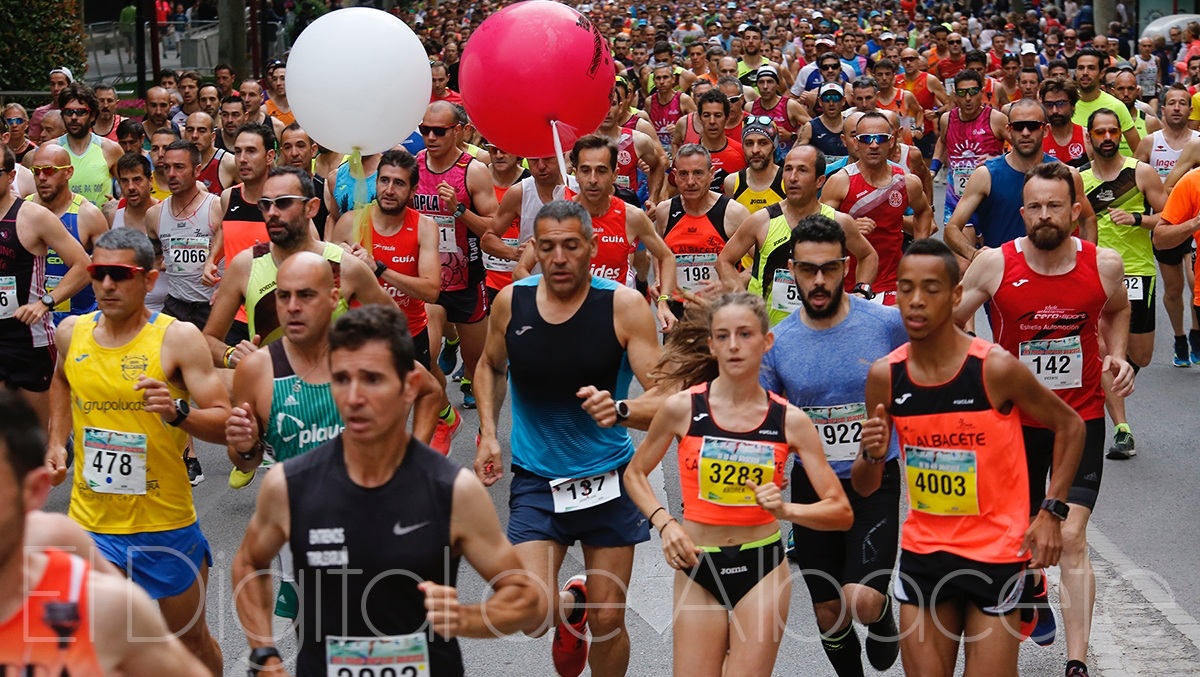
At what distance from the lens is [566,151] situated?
9531 mm

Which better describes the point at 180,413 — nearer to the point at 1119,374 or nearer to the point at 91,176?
the point at 1119,374

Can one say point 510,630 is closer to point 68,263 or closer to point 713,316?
point 713,316

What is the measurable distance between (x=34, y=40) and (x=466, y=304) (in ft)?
50.3

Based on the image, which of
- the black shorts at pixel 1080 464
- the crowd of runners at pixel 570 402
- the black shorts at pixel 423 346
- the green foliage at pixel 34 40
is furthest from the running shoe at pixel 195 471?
the green foliage at pixel 34 40

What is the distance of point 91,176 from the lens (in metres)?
13.1

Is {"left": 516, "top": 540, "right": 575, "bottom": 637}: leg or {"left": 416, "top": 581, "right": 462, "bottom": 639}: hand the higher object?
{"left": 416, "top": 581, "right": 462, "bottom": 639}: hand

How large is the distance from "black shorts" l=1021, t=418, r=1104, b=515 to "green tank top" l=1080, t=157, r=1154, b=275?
4218 millimetres

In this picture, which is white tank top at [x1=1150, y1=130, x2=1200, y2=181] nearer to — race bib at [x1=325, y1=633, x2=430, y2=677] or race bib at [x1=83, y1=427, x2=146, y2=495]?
race bib at [x1=83, y1=427, x2=146, y2=495]

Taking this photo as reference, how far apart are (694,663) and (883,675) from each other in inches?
60.8

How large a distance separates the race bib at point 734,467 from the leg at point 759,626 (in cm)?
28

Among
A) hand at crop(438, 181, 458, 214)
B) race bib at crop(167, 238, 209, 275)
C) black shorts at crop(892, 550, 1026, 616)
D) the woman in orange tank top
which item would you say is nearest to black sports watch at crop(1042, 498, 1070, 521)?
black shorts at crop(892, 550, 1026, 616)

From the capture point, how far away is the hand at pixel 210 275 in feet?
32.4

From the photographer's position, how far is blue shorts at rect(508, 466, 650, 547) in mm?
6398

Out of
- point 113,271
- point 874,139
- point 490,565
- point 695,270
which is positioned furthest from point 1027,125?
point 490,565
